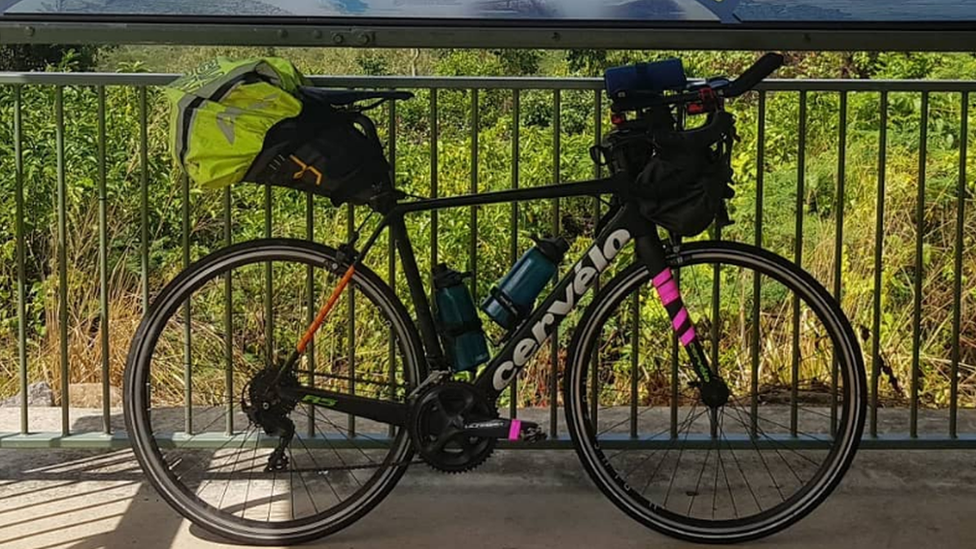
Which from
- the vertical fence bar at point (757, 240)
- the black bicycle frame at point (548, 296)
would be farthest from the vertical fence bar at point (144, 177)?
the vertical fence bar at point (757, 240)

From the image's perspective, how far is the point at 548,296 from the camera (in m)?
3.69

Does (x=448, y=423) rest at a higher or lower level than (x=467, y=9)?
lower

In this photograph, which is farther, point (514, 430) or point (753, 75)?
point (514, 430)

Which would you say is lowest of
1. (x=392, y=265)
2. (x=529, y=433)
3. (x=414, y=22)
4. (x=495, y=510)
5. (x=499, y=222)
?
(x=495, y=510)

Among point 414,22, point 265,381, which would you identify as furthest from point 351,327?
point 414,22

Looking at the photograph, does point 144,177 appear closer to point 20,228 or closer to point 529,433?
point 20,228

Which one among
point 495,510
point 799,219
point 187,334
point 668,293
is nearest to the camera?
point 668,293

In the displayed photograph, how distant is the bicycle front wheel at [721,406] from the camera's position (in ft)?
12.0

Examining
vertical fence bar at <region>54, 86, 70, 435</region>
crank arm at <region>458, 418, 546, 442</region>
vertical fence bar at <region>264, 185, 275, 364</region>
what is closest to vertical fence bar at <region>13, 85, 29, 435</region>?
vertical fence bar at <region>54, 86, 70, 435</region>

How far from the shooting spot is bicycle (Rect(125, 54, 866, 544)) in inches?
142

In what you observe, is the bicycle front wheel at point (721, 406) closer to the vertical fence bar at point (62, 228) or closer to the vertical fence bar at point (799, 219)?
the vertical fence bar at point (799, 219)

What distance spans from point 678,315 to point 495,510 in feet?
2.90

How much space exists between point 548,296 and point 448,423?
0.48 meters

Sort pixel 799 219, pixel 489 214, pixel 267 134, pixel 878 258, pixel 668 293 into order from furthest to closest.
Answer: pixel 489 214
pixel 878 258
pixel 799 219
pixel 668 293
pixel 267 134
